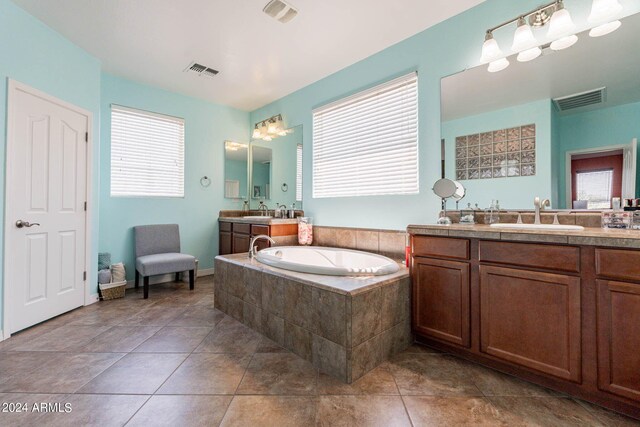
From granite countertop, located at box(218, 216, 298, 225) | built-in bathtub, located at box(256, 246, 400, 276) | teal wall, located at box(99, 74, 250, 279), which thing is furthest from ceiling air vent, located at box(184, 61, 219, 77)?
built-in bathtub, located at box(256, 246, 400, 276)

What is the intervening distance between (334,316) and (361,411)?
480 mm

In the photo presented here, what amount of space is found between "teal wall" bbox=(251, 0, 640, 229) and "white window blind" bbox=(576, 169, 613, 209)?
1.73 feet

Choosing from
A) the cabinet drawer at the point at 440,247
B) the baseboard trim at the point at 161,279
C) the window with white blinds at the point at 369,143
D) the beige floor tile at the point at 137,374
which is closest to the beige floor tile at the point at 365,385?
the cabinet drawer at the point at 440,247

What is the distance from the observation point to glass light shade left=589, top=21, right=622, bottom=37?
174 centimetres

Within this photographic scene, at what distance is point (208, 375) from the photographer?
5.58 feet

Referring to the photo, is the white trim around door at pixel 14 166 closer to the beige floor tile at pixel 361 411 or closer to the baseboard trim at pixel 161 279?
the baseboard trim at pixel 161 279

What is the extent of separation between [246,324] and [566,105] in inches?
114

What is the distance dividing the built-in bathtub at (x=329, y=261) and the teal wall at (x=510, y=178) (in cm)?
83

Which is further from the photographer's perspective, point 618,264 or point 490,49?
point 490,49

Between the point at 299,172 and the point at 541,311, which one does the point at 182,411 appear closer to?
the point at 541,311

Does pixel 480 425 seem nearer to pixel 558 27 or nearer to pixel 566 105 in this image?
pixel 566 105

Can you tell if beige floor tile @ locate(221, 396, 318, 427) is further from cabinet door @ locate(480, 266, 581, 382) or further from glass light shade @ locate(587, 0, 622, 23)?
glass light shade @ locate(587, 0, 622, 23)

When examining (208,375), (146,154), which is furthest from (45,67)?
(208,375)

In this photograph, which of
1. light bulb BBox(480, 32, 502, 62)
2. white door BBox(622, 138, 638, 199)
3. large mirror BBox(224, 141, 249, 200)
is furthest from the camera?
large mirror BBox(224, 141, 249, 200)
